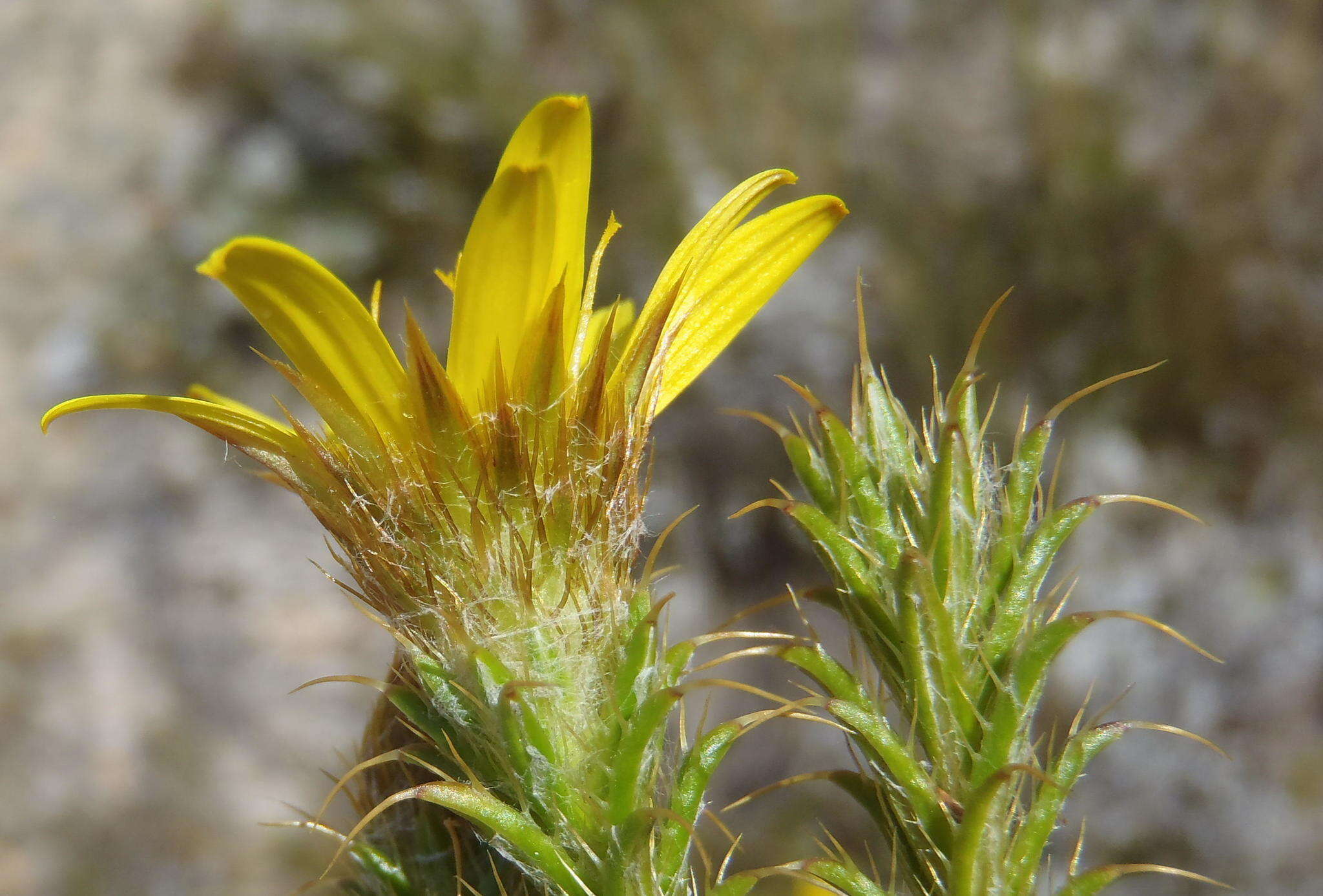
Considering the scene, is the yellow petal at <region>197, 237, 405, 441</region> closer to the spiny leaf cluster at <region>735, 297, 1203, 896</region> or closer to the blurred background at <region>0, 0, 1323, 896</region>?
the spiny leaf cluster at <region>735, 297, 1203, 896</region>

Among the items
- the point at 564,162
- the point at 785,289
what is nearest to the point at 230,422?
the point at 564,162

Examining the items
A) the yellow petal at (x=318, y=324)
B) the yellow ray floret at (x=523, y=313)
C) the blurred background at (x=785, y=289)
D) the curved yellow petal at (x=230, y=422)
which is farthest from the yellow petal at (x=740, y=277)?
the blurred background at (x=785, y=289)

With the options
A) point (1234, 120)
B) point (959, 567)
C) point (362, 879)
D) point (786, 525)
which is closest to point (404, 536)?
point (362, 879)

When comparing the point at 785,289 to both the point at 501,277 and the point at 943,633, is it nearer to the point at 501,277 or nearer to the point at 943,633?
the point at 943,633

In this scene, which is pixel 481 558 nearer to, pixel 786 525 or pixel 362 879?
pixel 362 879

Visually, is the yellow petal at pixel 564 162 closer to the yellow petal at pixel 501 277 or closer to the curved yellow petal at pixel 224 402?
the yellow petal at pixel 501 277
